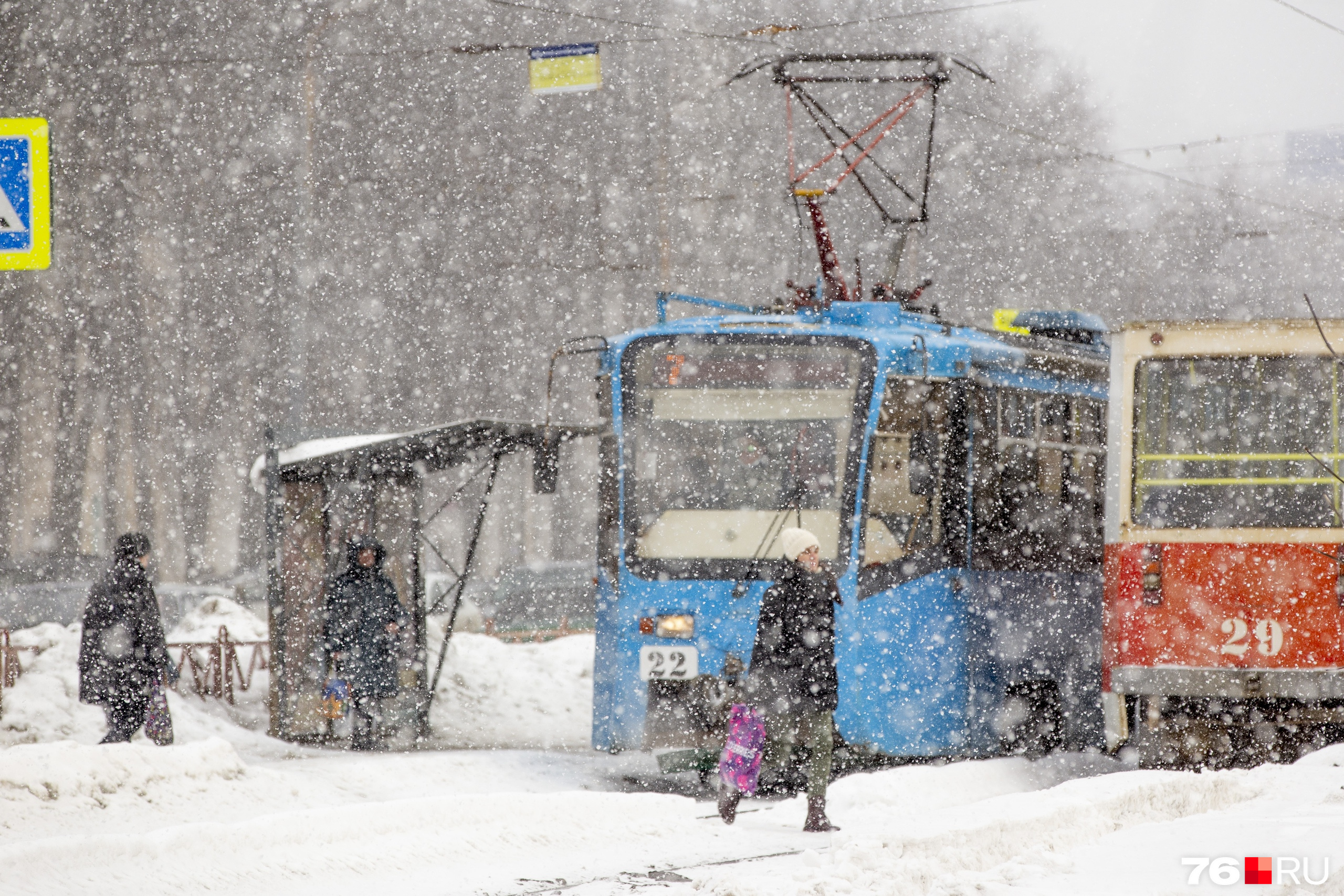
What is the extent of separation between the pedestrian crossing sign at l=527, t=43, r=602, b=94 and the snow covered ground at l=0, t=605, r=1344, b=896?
10.2m

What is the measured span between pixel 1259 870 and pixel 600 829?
3395 mm

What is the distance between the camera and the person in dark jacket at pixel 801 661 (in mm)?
9055

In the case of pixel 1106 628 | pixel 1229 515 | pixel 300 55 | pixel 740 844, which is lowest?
pixel 740 844

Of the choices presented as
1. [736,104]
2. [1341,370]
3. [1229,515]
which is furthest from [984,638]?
[736,104]

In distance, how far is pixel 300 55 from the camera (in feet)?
85.8

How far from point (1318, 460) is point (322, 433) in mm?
7784

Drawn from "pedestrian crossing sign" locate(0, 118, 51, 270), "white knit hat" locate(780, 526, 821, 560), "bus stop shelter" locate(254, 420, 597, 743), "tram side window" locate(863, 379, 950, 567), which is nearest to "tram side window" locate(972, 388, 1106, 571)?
"tram side window" locate(863, 379, 950, 567)

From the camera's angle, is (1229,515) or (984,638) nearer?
(1229,515)

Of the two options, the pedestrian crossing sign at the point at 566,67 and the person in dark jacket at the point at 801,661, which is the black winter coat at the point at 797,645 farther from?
the pedestrian crossing sign at the point at 566,67

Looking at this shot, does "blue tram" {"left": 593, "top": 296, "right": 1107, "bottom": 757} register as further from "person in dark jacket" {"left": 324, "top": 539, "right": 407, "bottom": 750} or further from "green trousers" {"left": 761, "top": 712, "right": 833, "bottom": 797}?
"person in dark jacket" {"left": 324, "top": 539, "right": 407, "bottom": 750}

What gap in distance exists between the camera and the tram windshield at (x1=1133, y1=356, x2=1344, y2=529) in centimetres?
1047

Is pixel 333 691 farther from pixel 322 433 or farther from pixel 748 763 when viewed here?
pixel 748 763

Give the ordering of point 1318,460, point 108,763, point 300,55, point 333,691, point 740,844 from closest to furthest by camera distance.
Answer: point 740,844 → point 108,763 → point 1318,460 → point 333,691 → point 300,55

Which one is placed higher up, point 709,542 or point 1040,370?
point 1040,370
